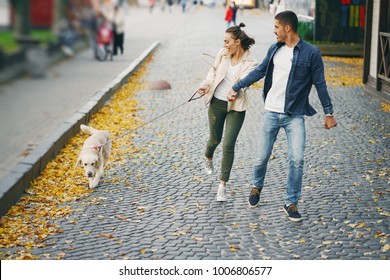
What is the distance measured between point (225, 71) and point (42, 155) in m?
2.76

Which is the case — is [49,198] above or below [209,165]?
below

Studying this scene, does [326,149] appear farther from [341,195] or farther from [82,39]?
[82,39]

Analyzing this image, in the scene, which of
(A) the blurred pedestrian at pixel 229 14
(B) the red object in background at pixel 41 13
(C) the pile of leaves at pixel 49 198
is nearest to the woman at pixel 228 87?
(C) the pile of leaves at pixel 49 198

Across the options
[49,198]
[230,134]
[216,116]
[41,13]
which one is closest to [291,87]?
[230,134]

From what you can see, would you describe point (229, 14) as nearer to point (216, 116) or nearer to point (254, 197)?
point (216, 116)

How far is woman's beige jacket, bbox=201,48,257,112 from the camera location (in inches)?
241

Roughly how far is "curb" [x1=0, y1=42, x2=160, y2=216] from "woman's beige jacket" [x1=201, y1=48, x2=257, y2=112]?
2.10 meters

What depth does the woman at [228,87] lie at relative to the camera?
6055mm

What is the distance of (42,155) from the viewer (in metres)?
7.83

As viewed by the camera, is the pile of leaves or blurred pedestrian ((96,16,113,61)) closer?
blurred pedestrian ((96,16,113,61))

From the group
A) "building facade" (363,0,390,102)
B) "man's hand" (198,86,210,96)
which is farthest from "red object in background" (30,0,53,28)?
"building facade" (363,0,390,102)

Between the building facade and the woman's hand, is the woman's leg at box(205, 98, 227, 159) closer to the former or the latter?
the woman's hand

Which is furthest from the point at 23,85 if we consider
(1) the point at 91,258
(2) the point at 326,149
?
(2) the point at 326,149

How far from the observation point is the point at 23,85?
4.41 feet
